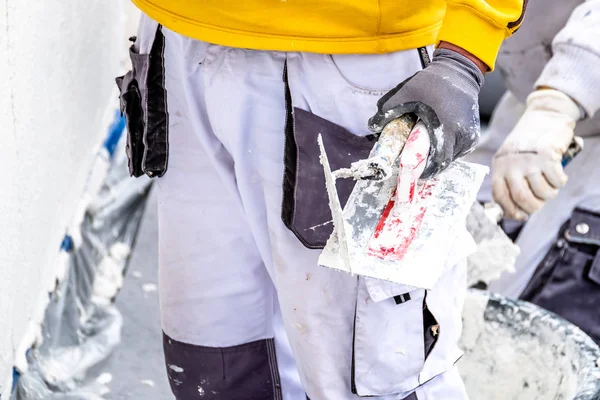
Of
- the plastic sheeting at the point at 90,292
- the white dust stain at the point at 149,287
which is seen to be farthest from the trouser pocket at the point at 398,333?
the white dust stain at the point at 149,287

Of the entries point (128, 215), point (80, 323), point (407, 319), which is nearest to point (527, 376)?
point (407, 319)

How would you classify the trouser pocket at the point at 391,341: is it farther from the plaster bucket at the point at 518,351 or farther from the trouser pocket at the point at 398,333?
the plaster bucket at the point at 518,351

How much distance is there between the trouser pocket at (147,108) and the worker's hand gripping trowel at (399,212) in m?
0.40

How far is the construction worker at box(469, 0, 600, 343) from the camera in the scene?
195cm

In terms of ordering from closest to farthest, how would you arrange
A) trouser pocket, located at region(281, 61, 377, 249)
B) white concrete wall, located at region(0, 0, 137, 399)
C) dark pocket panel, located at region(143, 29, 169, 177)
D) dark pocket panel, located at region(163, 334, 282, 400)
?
trouser pocket, located at region(281, 61, 377, 249)
dark pocket panel, located at region(143, 29, 169, 177)
dark pocket panel, located at region(163, 334, 282, 400)
white concrete wall, located at region(0, 0, 137, 399)

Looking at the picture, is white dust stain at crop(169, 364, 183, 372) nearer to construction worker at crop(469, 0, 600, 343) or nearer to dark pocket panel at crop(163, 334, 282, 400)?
dark pocket panel at crop(163, 334, 282, 400)

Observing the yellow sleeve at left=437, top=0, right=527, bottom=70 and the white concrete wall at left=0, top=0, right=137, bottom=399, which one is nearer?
the yellow sleeve at left=437, top=0, right=527, bottom=70

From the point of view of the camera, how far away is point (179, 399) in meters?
1.69

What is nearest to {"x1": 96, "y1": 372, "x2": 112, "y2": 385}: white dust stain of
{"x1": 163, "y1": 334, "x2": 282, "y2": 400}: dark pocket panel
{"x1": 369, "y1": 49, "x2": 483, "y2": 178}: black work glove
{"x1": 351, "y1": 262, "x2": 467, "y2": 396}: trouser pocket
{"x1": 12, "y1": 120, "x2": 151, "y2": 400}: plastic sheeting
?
{"x1": 12, "y1": 120, "x2": 151, "y2": 400}: plastic sheeting

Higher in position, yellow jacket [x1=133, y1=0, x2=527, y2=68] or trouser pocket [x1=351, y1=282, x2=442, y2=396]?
yellow jacket [x1=133, y1=0, x2=527, y2=68]

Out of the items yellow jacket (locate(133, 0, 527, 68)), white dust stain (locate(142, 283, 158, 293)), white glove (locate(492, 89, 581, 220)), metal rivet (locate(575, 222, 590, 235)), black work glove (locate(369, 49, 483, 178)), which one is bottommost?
white dust stain (locate(142, 283, 158, 293))

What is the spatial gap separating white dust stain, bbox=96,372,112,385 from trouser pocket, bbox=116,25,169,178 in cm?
80

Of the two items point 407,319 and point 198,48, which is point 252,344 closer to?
point 407,319

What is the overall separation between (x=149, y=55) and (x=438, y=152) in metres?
0.55
